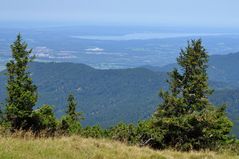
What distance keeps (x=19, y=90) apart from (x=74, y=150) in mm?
17627

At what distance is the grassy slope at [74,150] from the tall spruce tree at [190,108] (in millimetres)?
6968

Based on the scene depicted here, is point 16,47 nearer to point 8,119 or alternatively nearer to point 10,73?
point 10,73

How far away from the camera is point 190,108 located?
22.8m

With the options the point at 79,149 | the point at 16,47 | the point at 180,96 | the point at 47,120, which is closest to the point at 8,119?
the point at 47,120

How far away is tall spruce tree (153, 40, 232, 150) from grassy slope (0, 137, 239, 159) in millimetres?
6968

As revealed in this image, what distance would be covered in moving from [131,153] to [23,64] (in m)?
19.5

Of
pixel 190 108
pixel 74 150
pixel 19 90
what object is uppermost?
pixel 74 150

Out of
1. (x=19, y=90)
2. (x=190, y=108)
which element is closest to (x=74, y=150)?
(x=190, y=108)

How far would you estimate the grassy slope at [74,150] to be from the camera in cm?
938

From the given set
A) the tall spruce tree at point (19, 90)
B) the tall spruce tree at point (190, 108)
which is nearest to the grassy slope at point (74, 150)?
the tall spruce tree at point (190, 108)

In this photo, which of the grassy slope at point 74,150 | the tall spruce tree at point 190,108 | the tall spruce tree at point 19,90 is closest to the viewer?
the grassy slope at point 74,150

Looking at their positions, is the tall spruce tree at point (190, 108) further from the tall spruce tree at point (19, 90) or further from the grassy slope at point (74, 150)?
the tall spruce tree at point (19, 90)

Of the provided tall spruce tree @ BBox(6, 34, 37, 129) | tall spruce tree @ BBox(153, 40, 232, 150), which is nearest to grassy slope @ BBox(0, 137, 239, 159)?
tall spruce tree @ BBox(153, 40, 232, 150)

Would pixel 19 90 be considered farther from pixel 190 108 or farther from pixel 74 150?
pixel 74 150
